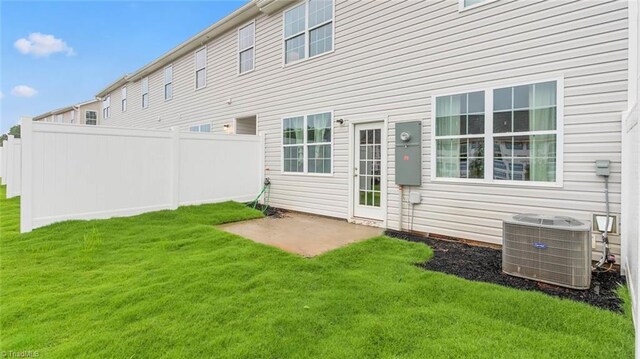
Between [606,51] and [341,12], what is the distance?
189 inches

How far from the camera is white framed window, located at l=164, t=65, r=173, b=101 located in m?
13.2

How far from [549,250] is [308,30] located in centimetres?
673

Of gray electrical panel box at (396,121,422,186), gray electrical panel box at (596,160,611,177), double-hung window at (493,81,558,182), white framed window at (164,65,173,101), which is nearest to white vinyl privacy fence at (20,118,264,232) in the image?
gray electrical panel box at (396,121,422,186)

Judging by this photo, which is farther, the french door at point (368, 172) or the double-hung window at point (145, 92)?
the double-hung window at point (145, 92)

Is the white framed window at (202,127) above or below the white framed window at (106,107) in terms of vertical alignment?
below

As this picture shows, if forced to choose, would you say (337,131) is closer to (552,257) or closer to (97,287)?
(552,257)

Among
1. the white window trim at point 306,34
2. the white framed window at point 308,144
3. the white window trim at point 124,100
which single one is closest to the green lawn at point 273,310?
the white framed window at point 308,144

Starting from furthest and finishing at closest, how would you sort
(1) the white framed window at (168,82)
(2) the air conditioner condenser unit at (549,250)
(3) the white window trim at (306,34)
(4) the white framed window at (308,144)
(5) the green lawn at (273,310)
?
(1) the white framed window at (168,82)
(4) the white framed window at (308,144)
(3) the white window trim at (306,34)
(2) the air conditioner condenser unit at (549,250)
(5) the green lawn at (273,310)

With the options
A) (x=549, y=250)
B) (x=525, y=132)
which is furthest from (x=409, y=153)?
(x=549, y=250)

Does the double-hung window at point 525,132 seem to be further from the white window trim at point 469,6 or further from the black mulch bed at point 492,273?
the white window trim at point 469,6

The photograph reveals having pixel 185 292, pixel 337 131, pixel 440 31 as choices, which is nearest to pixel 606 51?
pixel 440 31

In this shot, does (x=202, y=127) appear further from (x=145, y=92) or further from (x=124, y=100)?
(x=124, y=100)

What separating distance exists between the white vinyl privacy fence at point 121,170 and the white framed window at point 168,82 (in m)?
6.87

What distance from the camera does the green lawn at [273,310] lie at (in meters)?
2.23
